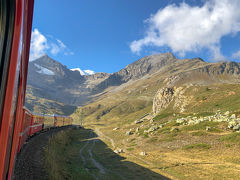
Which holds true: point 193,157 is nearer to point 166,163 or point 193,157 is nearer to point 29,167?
point 166,163

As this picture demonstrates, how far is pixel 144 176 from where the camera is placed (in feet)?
51.6

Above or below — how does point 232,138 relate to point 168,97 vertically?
below

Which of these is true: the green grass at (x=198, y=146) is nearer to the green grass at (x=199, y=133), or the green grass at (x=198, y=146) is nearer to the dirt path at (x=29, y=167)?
the green grass at (x=199, y=133)

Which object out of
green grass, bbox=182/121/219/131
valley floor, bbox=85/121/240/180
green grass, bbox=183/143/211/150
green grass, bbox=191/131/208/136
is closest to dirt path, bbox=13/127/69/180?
valley floor, bbox=85/121/240/180

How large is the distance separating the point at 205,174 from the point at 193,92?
70275mm

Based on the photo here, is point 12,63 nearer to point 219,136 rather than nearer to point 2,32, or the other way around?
point 2,32

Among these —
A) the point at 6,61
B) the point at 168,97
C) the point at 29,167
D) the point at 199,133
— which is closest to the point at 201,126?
the point at 199,133

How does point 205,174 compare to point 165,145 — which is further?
point 165,145

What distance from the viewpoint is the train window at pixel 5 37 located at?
6.68ft

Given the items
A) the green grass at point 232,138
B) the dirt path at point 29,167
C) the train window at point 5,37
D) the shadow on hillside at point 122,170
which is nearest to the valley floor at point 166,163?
the shadow on hillside at point 122,170

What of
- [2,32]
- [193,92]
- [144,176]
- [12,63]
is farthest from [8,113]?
[193,92]

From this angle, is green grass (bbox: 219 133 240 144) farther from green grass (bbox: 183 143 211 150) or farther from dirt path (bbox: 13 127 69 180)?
dirt path (bbox: 13 127 69 180)

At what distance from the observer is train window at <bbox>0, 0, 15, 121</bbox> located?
6.68 ft

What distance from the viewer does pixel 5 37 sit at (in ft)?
6.90
